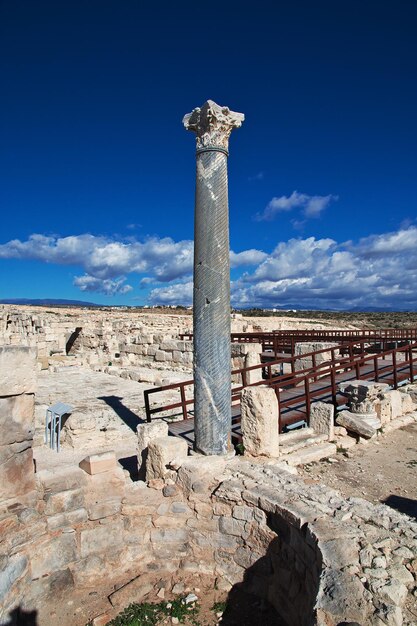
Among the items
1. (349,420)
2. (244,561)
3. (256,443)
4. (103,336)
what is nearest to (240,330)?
(103,336)

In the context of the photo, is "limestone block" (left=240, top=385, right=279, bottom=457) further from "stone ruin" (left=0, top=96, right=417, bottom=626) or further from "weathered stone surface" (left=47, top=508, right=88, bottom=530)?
"weathered stone surface" (left=47, top=508, right=88, bottom=530)

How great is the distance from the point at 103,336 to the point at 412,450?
16816mm

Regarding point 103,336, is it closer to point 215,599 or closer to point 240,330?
point 240,330

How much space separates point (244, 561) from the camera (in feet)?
15.0

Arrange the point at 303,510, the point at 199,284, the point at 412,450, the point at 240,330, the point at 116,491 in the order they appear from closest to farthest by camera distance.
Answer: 1. the point at 303,510
2. the point at 116,491
3. the point at 199,284
4. the point at 412,450
5. the point at 240,330

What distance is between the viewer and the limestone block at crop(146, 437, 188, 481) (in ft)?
17.6

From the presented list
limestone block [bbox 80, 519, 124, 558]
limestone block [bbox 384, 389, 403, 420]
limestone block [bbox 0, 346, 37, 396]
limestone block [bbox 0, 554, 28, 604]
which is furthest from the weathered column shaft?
limestone block [bbox 384, 389, 403, 420]

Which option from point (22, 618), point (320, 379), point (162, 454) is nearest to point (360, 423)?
point (320, 379)

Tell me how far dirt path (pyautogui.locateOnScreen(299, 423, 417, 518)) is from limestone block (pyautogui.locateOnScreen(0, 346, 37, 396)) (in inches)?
163

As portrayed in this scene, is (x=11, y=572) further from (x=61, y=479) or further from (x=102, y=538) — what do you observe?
(x=61, y=479)

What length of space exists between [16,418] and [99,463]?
1.17m

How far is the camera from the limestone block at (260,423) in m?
6.06

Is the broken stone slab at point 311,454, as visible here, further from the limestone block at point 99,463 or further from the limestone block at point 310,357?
the limestone block at point 310,357

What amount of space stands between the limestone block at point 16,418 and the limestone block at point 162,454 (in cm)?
155
